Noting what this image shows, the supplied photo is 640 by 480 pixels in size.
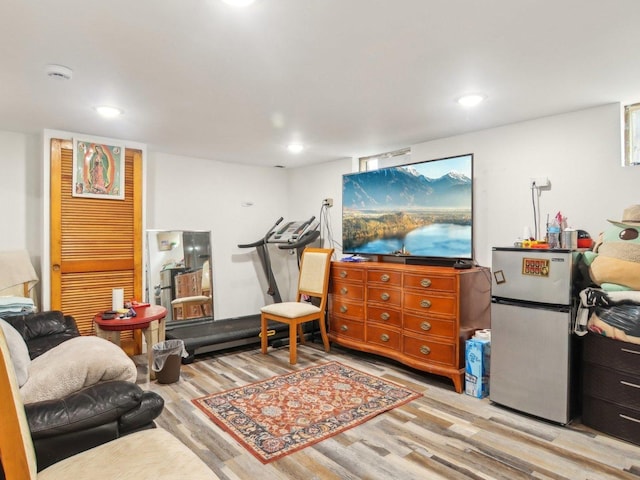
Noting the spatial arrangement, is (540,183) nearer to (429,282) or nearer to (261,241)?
(429,282)

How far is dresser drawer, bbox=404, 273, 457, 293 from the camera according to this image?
10.3 ft

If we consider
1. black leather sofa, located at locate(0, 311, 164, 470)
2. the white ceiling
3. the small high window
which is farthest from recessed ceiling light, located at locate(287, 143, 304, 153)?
black leather sofa, located at locate(0, 311, 164, 470)

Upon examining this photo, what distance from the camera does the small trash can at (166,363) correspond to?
3299mm

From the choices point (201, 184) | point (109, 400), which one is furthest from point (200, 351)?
point (109, 400)

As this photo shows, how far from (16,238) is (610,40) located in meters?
4.92

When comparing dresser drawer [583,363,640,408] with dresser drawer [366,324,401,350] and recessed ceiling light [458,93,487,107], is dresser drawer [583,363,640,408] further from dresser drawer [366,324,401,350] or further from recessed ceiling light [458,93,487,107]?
recessed ceiling light [458,93,487,107]

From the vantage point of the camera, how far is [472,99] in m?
2.72

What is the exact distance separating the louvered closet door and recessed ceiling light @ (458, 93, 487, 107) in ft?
10.7

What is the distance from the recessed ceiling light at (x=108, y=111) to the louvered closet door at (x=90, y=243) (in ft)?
3.03

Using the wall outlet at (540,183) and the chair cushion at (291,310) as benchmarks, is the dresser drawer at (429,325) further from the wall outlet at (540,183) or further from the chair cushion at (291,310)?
the wall outlet at (540,183)

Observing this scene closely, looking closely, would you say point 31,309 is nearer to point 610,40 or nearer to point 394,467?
point 394,467

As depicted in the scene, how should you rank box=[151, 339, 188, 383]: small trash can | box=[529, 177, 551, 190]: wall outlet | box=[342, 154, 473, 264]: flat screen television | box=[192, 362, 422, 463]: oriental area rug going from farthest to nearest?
1. box=[342, 154, 473, 264]: flat screen television
2. box=[151, 339, 188, 383]: small trash can
3. box=[529, 177, 551, 190]: wall outlet
4. box=[192, 362, 422, 463]: oriental area rug

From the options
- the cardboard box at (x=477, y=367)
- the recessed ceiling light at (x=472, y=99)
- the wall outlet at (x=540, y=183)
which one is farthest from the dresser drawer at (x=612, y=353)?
the recessed ceiling light at (x=472, y=99)

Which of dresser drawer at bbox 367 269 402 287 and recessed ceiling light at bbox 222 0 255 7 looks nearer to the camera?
recessed ceiling light at bbox 222 0 255 7
